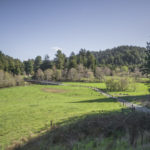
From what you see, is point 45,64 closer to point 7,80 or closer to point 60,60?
point 60,60

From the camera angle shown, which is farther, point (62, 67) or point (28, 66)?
point (28, 66)

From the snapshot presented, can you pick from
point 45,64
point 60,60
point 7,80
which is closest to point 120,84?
point 7,80

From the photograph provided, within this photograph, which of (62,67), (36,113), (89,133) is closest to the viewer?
(89,133)

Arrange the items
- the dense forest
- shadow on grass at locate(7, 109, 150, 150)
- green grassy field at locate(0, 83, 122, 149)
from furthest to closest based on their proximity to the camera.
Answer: the dense forest
green grassy field at locate(0, 83, 122, 149)
shadow on grass at locate(7, 109, 150, 150)

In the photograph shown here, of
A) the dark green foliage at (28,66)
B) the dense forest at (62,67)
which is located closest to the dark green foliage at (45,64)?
the dense forest at (62,67)

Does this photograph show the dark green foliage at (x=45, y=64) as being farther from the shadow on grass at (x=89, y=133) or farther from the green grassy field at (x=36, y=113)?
the shadow on grass at (x=89, y=133)

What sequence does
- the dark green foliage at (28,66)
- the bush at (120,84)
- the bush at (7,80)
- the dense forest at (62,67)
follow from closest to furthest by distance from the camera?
the bush at (120,84), the bush at (7,80), the dense forest at (62,67), the dark green foliage at (28,66)

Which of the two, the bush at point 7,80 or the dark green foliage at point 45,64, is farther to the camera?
the dark green foliage at point 45,64

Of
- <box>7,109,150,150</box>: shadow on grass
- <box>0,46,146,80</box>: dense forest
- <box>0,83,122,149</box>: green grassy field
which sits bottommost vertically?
<box>0,83,122,149</box>: green grassy field

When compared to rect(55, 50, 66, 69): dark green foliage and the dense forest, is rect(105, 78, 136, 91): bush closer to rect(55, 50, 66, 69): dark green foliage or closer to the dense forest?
the dense forest

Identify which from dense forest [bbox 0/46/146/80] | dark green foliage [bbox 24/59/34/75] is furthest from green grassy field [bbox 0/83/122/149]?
dark green foliage [bbox 24/59/34/75]

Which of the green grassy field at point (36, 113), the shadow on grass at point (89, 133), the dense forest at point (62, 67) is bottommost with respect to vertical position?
the green grassy field at point (36, 113)

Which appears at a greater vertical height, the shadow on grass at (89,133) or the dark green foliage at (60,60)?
the dark green foliage at (60,60)

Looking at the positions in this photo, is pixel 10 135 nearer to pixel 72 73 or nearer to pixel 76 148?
pixel 76 148
